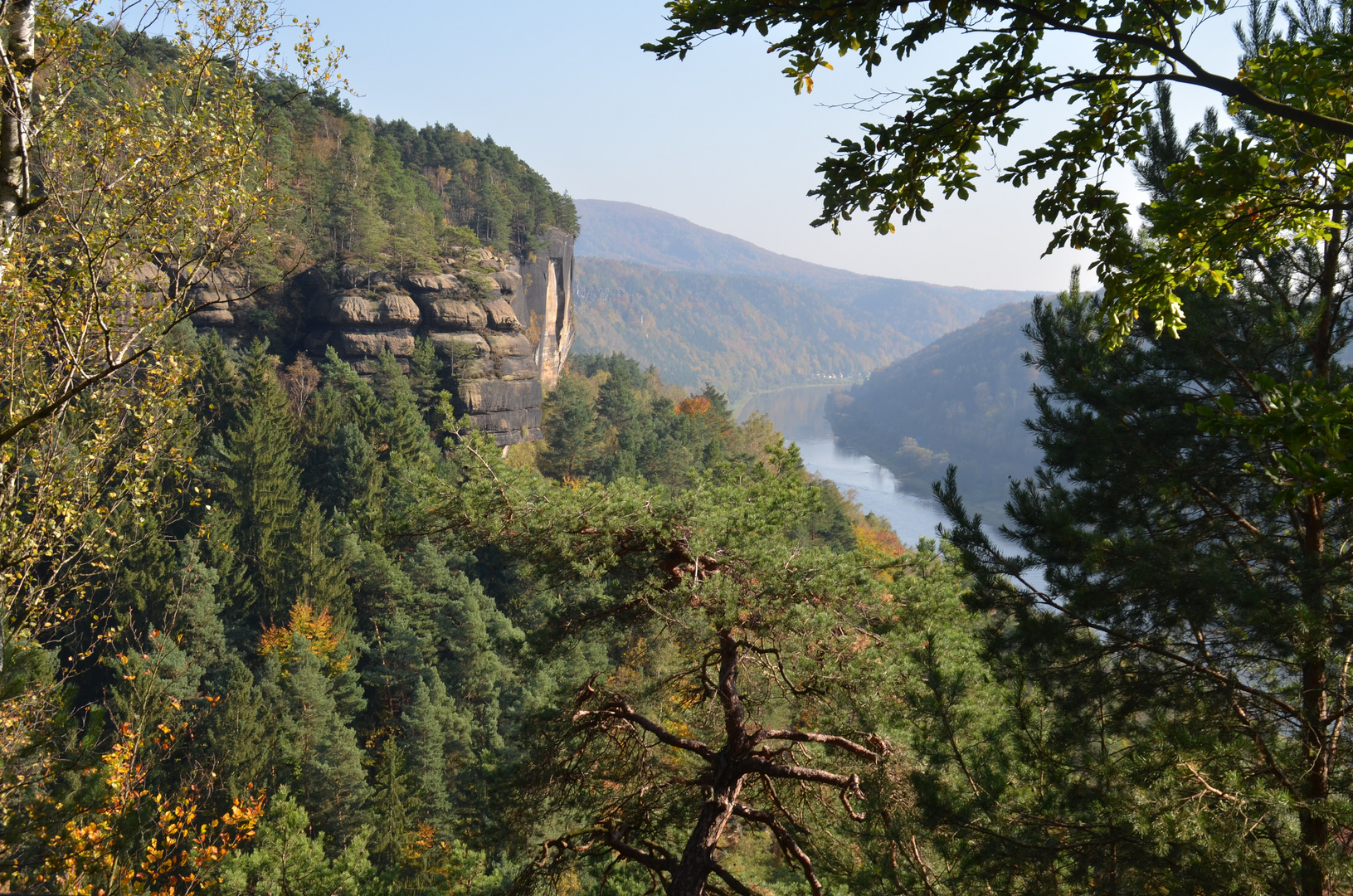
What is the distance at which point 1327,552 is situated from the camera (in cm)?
377

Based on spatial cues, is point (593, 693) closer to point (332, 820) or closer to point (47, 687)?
point (47, 687)

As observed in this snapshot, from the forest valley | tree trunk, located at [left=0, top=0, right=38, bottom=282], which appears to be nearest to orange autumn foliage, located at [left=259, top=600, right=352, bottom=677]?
the forest valley

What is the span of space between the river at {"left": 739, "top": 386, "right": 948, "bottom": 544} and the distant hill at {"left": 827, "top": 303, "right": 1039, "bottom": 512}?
125 inches

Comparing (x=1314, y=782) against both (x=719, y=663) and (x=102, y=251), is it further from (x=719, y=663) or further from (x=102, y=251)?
(x=102, y=251)

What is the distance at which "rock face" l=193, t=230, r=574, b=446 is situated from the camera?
124ft

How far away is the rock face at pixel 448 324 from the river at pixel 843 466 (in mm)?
18840

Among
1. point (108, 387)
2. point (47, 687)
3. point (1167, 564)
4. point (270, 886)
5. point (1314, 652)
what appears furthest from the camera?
point (270, 886)

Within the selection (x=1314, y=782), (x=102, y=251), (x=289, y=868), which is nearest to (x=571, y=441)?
(x=289, y=868)

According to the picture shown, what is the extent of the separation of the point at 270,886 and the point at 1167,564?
Answer: 12.9 meters

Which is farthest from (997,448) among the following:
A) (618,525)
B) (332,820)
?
(618,525)

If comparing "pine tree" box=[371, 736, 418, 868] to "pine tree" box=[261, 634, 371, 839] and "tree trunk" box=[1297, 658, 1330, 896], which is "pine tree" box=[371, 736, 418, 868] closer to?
"pine tree" box=[261, 634, 371, 839]

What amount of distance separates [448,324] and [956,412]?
330 feet

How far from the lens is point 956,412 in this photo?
123250mm

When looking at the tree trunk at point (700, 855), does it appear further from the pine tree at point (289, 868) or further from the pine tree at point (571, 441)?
the pine tree at point (571, 441)
